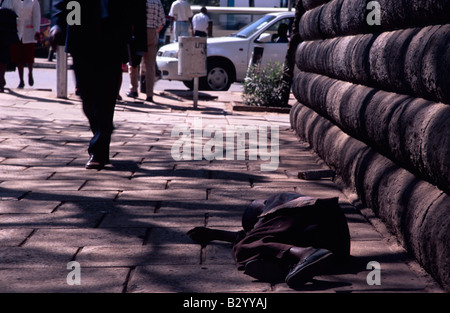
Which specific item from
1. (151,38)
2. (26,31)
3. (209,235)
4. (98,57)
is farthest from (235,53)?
(209,235)

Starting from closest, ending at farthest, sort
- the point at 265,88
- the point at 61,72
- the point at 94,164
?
1. the point at 94,164
2. the point at 61,72
3. the point at 265,88

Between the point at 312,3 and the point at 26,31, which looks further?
the point at 26,31

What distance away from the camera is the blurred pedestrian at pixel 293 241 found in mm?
3273

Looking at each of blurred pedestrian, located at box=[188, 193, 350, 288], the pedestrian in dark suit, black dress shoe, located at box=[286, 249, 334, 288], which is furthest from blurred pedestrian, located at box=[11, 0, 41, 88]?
black dress shoe, located at box=[286, 249, 334, 288]

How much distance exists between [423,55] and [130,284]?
1.84 m

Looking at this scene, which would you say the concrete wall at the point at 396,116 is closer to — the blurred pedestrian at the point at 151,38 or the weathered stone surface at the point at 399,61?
the weathered stone surface at the point at 399,61

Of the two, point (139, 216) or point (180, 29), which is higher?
point (180, 29)

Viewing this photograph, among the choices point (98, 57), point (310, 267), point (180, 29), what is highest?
point (180, 29)

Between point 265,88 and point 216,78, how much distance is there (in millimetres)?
4111

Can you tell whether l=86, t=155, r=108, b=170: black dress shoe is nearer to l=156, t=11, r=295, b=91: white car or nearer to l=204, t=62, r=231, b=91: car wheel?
l=156, t=11, r=295, b=91: white car

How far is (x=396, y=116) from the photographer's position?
4.20 metres

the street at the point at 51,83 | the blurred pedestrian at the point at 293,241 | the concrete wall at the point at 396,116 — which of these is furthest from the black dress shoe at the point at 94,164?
the street at the point at 51,83

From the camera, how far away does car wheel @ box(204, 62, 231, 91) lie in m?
16.2

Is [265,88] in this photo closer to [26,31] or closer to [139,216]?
[26,31]
